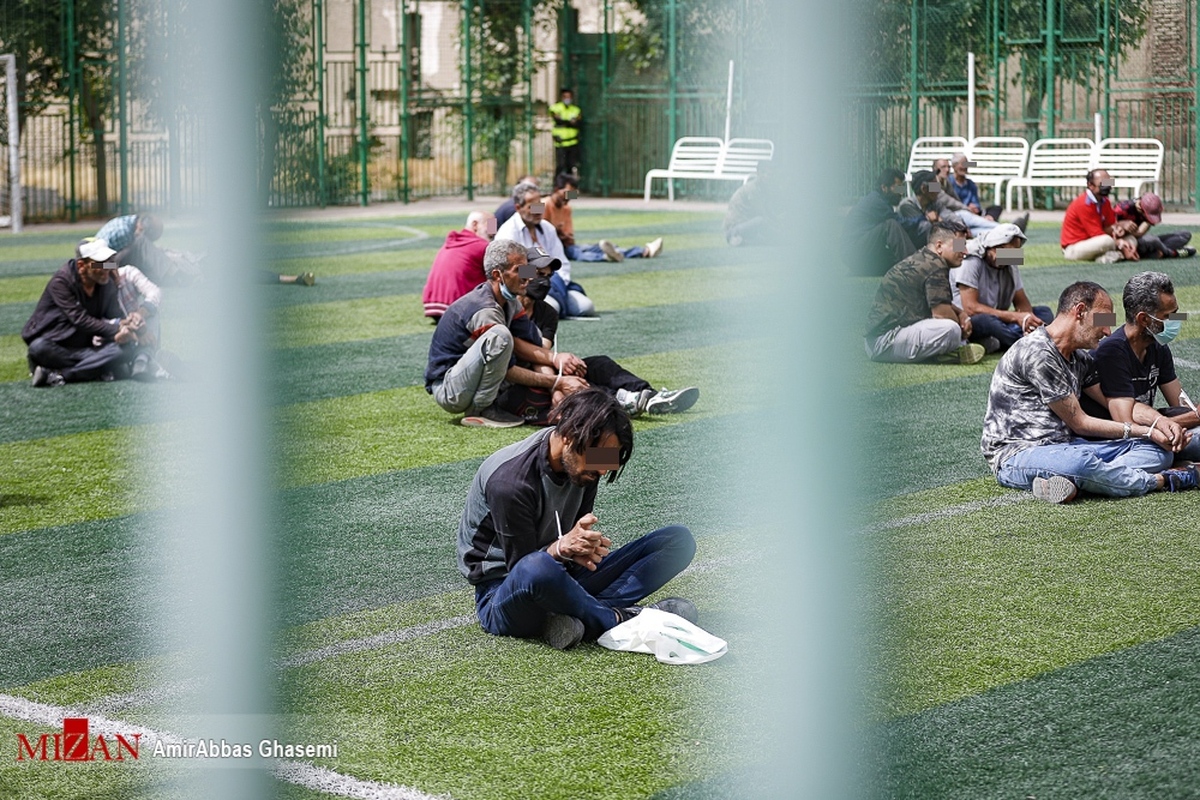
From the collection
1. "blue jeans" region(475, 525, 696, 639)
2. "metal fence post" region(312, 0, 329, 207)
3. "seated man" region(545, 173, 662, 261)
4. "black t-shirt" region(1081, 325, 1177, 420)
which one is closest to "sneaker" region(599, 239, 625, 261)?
"seated man" region(545, 173, 662, 261)

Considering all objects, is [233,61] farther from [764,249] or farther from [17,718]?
[17,718]

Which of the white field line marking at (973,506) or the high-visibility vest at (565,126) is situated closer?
the white field line marking at (973,506)

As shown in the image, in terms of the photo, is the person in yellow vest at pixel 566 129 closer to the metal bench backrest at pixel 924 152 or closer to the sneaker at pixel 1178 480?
the metal bench backrest at pixel 924 152

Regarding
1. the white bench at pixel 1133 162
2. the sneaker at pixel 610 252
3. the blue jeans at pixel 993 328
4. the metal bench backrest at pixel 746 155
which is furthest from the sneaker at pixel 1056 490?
the white bench at pixel 1133 162

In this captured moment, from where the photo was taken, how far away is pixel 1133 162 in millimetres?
22344

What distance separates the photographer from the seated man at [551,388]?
8820 millimetres

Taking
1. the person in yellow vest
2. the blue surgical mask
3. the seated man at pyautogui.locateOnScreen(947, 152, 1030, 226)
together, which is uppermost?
the person in yellow vest

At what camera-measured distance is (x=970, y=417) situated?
898 centimetres

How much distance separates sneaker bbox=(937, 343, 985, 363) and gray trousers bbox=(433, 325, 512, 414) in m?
3.55

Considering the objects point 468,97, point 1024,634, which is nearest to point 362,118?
point 1024,634

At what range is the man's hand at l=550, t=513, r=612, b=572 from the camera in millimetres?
4613

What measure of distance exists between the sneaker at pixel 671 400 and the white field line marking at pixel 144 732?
16.4 feet

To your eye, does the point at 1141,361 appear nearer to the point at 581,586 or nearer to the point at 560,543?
the point at 581,586

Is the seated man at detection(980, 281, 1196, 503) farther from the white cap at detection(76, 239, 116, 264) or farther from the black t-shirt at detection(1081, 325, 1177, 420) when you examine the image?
the white cap at detection(76, 239, 116, 264)
